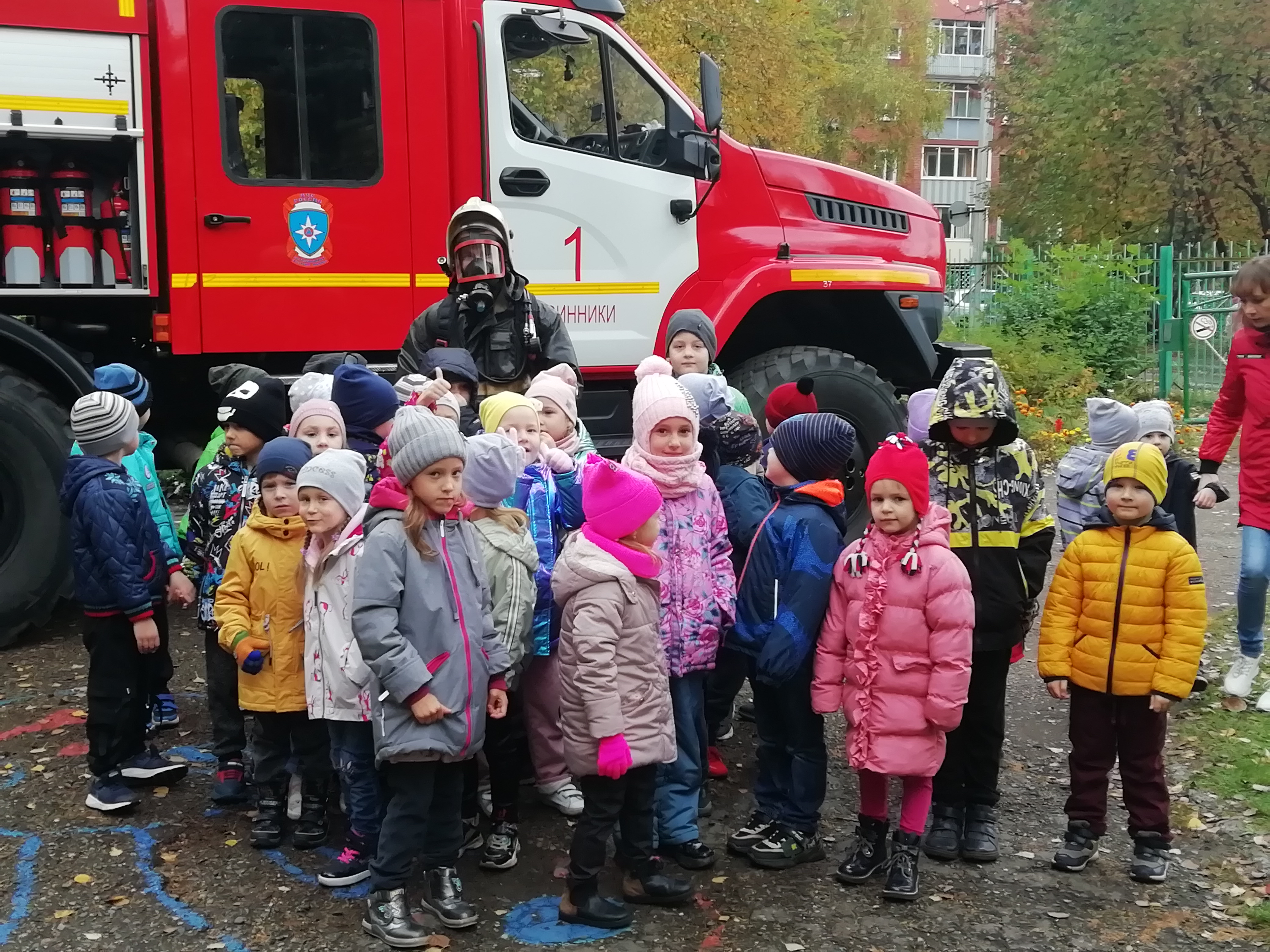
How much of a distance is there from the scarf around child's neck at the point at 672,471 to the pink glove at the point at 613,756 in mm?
815

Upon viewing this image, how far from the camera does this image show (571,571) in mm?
3297

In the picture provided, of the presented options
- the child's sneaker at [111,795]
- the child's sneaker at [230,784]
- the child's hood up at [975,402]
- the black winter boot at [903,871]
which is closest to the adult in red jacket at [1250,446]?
the child's hood up at [975,402]

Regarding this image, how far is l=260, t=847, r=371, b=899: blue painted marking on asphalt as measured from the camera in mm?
3488

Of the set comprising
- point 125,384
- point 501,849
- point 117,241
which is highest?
point 117,241

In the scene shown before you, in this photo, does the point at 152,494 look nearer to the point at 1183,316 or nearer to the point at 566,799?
the point at 566,799

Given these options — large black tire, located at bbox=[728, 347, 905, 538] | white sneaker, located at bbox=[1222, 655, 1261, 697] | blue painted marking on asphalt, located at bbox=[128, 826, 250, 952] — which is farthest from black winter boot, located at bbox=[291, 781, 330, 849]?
white sneaker, located at bbox=[1222, 655, 1261, 697]

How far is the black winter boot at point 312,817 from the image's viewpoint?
3783 millimetres

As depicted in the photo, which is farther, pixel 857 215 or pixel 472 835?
pixel 857 215

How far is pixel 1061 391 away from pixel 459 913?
10.5m

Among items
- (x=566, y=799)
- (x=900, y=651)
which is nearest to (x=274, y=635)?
(x=566, y=799)

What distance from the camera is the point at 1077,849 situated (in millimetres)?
3680

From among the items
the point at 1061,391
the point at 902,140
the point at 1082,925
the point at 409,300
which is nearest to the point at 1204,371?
the point at 1061,391

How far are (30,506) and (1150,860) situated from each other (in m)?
4.87

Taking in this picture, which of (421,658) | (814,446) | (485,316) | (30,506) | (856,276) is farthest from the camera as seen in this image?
(856,276)
